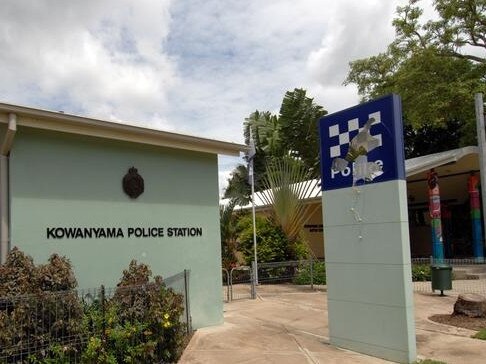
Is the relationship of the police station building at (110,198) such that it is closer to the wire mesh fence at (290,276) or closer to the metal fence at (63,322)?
the metal fence at (63,322)

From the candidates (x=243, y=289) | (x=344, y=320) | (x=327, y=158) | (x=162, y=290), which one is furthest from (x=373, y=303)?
(x=243, y=289)

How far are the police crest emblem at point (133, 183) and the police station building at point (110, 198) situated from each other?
0.06 feet

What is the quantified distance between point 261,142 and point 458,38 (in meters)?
10.1

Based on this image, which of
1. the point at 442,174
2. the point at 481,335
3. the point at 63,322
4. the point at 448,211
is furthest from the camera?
the point at 448,211

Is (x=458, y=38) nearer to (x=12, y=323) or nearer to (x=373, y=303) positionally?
(x=373, y=303)

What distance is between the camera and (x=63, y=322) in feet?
22.2

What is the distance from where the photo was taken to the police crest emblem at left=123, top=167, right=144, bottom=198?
8.95 m

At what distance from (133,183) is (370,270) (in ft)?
14.1

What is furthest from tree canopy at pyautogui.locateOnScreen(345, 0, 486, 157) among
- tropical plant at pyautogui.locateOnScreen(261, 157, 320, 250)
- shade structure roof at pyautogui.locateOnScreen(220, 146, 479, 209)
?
tropical plant at pyautogui.locateOnScreen(261, 157, 320, 250)

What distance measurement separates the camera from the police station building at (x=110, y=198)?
765cm

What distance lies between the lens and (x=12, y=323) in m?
Result: 6.27

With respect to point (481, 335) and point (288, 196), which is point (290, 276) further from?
point (481, 335)

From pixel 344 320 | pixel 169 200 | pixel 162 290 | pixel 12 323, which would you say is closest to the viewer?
pixel 12 323

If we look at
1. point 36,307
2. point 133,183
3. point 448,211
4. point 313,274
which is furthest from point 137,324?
point 448,211
